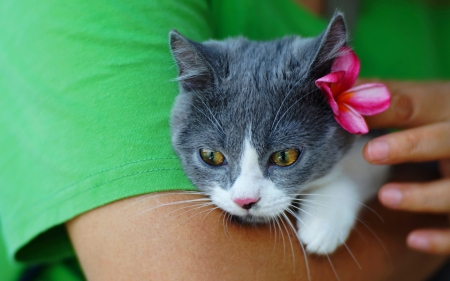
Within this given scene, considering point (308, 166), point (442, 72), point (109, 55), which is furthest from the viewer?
point (442, 72)

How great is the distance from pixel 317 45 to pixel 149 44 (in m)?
0.44

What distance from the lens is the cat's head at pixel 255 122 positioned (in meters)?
1.00

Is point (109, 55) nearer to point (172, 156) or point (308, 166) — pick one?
point (172, 156)

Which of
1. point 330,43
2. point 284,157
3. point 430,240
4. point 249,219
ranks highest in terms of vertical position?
point 330,43

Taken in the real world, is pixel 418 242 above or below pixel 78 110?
below

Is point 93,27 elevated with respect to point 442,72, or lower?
elevated

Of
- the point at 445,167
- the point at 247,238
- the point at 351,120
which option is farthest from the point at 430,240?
the point at 247,238

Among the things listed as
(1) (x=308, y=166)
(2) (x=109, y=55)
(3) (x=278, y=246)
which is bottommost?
(3) (x=278, y=246)

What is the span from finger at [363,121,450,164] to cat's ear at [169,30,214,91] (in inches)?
19.6

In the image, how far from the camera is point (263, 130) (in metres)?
1.00

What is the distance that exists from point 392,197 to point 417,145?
0.17 meters

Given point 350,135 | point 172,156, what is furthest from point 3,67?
point 350,135

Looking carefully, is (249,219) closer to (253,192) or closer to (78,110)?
(253,192)

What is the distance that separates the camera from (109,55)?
961 millimetres
